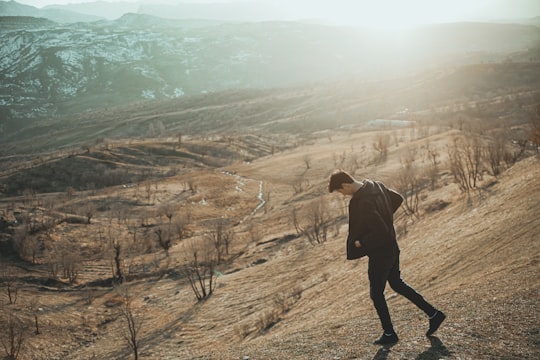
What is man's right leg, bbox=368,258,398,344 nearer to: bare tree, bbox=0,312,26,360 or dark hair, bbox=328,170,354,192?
dark hair, bbox=328,170,354,192

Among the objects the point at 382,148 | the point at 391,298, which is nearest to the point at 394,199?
the point at 391,298

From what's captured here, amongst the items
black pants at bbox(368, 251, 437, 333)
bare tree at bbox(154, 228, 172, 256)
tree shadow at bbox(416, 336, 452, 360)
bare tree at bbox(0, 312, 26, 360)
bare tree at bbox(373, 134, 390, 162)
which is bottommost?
bare tree at bbox(154, 228, 172, 256)

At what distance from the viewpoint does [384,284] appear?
223 inches

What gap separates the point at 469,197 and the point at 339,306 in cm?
907

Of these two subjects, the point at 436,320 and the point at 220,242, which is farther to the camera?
the point at 220,242

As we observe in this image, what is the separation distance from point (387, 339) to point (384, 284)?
779 mm

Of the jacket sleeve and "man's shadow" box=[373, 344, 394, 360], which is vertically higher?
the jacket sleeve

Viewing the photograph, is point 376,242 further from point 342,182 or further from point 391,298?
point 391,298

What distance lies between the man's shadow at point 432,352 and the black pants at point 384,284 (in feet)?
0.86

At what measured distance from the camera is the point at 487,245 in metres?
10.1

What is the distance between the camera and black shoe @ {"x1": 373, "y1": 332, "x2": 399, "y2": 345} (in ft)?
19.1

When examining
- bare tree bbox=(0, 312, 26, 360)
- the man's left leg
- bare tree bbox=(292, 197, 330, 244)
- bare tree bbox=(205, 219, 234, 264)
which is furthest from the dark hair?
bare tree bbox=(205, 219, 234, 264)

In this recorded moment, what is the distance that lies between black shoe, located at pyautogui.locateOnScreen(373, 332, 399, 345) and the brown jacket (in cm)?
110

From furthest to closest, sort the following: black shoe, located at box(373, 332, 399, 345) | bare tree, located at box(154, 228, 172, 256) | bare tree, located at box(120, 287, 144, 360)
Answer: bare tree, located at box(154, 228, 172, 256) → bare tree, located at box(120, 287, 144, 360) → black shoe, located at box(373, 332, 399, 345)
